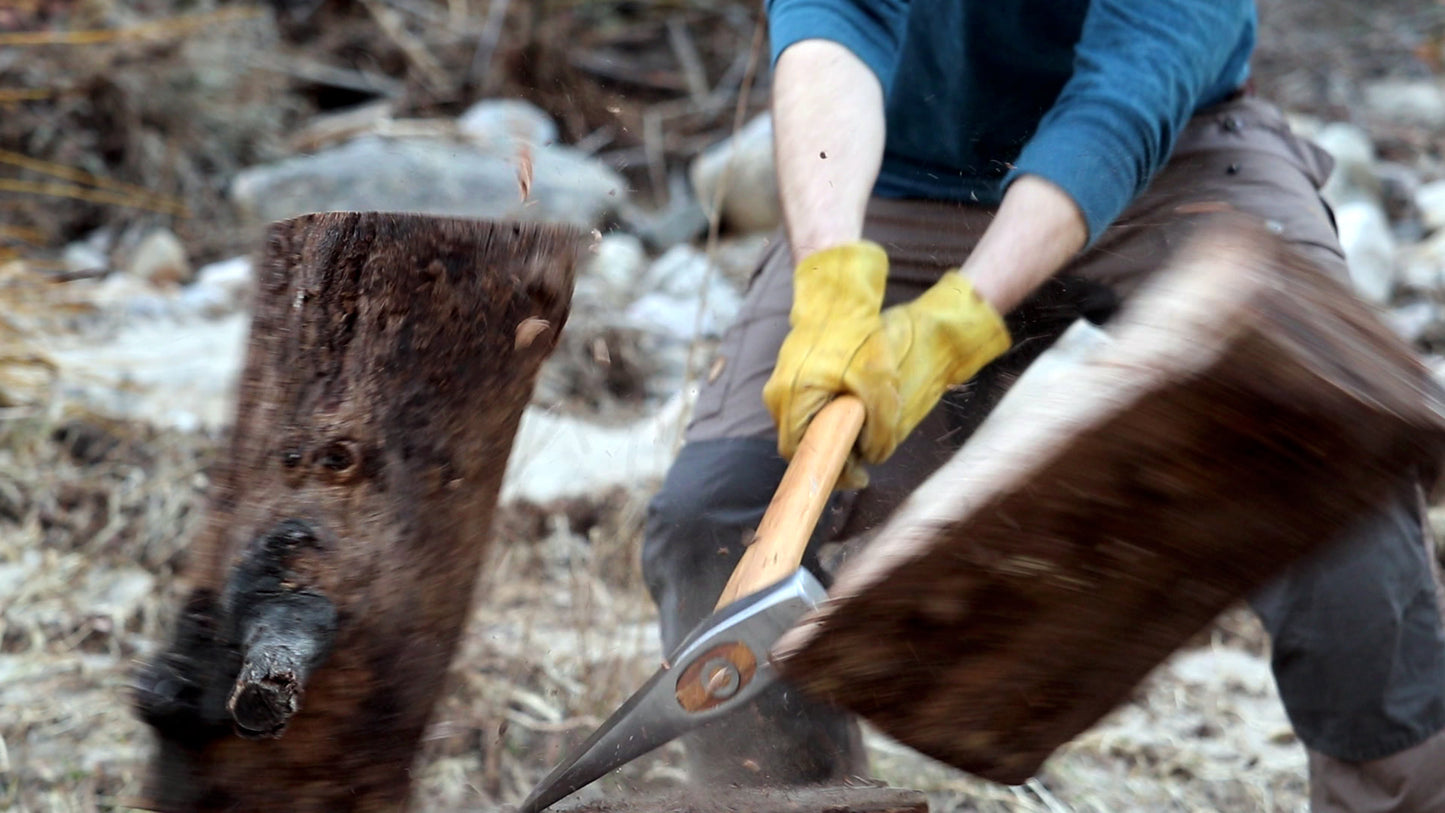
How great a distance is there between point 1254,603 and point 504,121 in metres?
4.08

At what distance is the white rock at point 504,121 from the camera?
4.75 m

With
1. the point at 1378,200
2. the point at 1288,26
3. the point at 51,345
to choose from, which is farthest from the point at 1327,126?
the point at 51,345

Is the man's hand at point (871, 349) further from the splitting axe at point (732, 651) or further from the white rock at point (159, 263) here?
the white rock at point (159, 263)

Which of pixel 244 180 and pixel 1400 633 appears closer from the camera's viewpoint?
pixel 1400 633

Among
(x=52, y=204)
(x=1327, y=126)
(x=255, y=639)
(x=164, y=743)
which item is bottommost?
(x=52, y=204)

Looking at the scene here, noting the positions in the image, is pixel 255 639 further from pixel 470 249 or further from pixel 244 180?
pixel 244 180

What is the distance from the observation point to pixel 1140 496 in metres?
1.13

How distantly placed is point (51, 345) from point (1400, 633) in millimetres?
3477

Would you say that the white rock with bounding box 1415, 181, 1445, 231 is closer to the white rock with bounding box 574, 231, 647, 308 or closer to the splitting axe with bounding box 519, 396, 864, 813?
the white rock with bounding box 574, 231, 647, 308

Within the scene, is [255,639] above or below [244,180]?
above

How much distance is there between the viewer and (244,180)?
5223 millimetres

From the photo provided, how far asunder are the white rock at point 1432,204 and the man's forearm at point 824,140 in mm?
3800

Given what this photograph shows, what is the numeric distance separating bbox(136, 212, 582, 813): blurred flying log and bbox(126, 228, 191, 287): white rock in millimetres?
3723

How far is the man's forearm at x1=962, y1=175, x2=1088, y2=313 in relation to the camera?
167 centimetres
